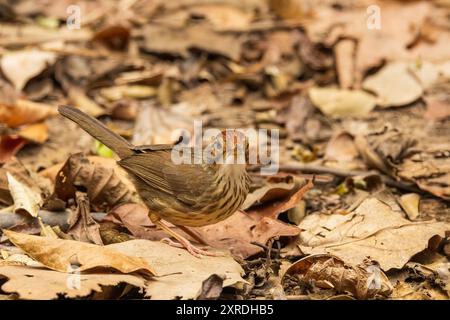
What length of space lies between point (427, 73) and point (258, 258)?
3313 mm

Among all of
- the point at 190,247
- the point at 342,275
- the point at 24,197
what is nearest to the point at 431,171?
the point at 342,275

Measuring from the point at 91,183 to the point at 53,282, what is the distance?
1.40 metres

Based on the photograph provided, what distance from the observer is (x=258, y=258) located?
172 inches

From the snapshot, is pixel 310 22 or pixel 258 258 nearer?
pixel 258 258

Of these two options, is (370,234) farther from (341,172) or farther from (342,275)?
(341,172)

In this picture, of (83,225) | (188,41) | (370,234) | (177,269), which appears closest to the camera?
(177,269)

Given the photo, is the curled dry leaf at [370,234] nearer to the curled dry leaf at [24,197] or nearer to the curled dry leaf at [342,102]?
the curled dry leaf at [24,197]

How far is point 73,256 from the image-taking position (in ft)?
12.5

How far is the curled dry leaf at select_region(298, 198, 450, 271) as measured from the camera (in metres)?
4.14

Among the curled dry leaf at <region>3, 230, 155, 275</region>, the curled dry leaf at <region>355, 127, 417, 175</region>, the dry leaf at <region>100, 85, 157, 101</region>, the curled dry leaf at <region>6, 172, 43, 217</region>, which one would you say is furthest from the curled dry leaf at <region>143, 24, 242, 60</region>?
the curled dry leaf at <region>3, 230, 155, 275</region>

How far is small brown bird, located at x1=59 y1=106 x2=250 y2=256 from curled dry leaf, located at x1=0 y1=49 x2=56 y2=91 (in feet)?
7.14
